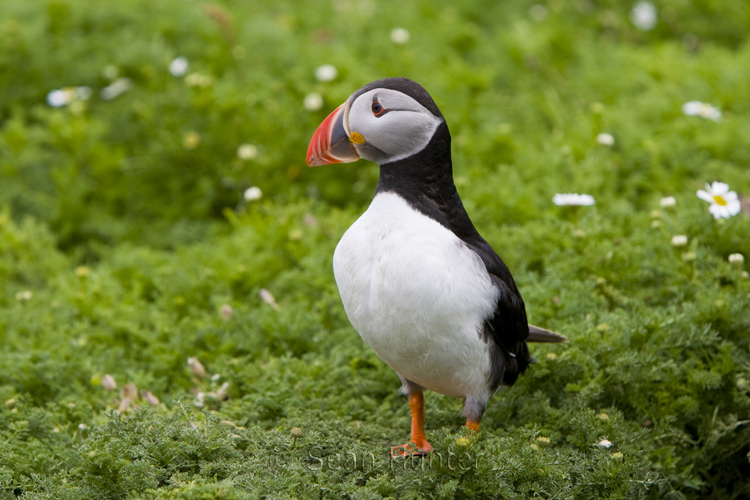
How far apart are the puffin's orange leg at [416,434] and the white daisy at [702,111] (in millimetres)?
3312

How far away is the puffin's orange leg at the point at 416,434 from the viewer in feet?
10.1

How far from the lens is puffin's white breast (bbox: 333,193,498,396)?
2.76 m

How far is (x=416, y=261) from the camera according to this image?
2.75 metres

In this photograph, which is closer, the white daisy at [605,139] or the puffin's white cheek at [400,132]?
the puffin's white cheek at [400,132]

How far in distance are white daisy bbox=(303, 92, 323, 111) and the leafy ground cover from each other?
2 cm

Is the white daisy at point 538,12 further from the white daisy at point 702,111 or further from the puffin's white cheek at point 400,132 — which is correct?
the puffin's white cheek at point 400,132

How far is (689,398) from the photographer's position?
337cm

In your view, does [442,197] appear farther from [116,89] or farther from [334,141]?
[116,89]

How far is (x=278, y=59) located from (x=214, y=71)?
55 cm

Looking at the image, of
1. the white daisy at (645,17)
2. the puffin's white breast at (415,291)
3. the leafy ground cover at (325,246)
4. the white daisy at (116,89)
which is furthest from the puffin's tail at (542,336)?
the white daisy at (645,17)

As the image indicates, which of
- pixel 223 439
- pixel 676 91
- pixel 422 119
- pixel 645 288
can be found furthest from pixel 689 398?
pixel 676 91

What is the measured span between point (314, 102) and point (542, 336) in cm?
285

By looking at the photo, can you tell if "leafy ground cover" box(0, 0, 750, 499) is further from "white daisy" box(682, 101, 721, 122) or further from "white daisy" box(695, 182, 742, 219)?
"white daisy" box(695, 182, 742, 219)

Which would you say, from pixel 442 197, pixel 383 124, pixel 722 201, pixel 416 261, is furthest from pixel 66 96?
pixel 722 201
